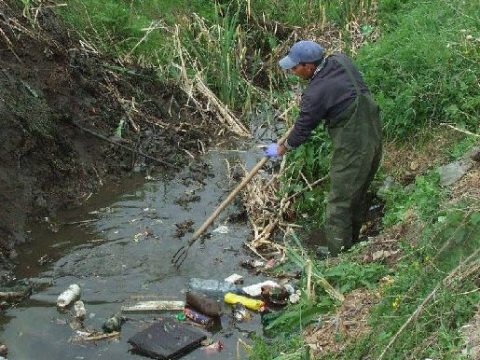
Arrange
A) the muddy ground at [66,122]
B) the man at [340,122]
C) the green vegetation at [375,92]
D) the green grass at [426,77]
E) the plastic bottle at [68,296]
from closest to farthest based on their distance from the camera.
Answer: the green vegetation at [375,92] < the plastic bottle at [68,296] < the man at [340,122] < the green grass at [426,77] < the muddy ground at [66,122]

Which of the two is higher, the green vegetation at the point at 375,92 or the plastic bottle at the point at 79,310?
the green vegetation at the point at 375,92

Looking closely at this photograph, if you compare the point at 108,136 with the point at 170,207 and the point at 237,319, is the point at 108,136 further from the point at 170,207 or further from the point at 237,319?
the point at 237,319

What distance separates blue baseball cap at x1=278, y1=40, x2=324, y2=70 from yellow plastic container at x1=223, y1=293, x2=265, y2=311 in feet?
6.43

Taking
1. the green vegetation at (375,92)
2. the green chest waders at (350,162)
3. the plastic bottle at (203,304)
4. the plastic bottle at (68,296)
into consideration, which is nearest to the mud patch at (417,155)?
the green vegetation at (375,92)

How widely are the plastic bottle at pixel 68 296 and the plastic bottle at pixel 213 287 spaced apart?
0.94 metres

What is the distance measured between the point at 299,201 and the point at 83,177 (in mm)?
2398

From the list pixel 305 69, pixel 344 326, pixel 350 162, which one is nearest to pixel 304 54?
pixel 305 69

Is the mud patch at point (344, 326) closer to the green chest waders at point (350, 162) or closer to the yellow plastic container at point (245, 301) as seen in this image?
the yellow plastic container at point (245, 301)

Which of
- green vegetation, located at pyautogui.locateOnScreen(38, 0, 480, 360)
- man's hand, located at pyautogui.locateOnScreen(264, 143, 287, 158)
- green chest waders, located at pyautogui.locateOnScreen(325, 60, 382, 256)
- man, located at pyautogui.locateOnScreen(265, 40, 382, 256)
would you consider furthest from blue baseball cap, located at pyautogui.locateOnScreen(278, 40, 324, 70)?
green vegetation, located at pyautogui.locateOnScreen(38, 0, 480, 360)

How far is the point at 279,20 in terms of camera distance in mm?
11281

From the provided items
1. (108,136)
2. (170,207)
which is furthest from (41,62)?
(170,207)

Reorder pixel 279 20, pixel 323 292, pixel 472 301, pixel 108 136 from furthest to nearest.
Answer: pixel 279 20
pixel 108 136
pixel 323 292
pixel 472 301

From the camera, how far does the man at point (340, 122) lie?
5.80 m

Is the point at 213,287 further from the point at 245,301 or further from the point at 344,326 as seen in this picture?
the point at 344,326
